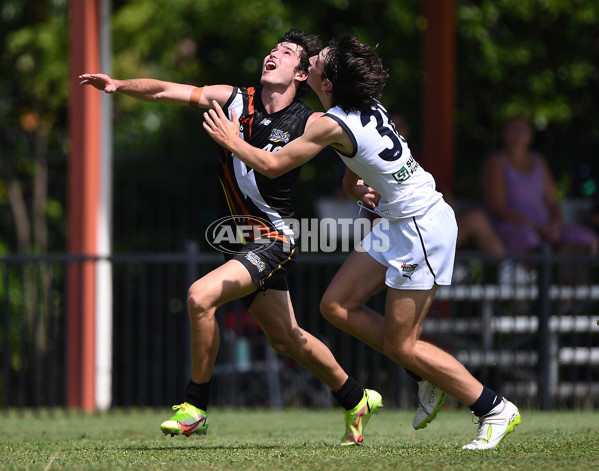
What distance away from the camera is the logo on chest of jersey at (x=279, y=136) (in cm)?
568

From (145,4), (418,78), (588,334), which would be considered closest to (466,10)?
(418,78)

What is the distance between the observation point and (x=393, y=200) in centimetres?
525

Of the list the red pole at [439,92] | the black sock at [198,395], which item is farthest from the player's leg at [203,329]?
the red pole at [439,92]

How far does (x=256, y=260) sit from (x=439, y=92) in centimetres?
601

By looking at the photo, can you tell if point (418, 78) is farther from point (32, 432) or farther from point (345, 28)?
point (32, 432)

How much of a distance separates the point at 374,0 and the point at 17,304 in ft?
20.5

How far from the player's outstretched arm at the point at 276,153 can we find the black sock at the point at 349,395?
1396 millimetres

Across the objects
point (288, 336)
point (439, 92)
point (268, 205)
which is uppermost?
point (439, 92)

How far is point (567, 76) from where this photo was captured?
12156 mm

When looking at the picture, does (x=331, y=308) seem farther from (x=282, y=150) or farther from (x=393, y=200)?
(x=282, y=150)

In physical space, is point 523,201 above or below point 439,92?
below

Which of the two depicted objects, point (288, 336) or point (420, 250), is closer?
point (420, 250)

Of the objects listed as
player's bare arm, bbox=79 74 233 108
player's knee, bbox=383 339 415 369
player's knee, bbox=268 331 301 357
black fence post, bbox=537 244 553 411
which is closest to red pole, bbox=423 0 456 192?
black fence post, bbox=537 244 553 411

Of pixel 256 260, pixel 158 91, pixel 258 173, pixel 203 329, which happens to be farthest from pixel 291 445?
pixel 158 91
